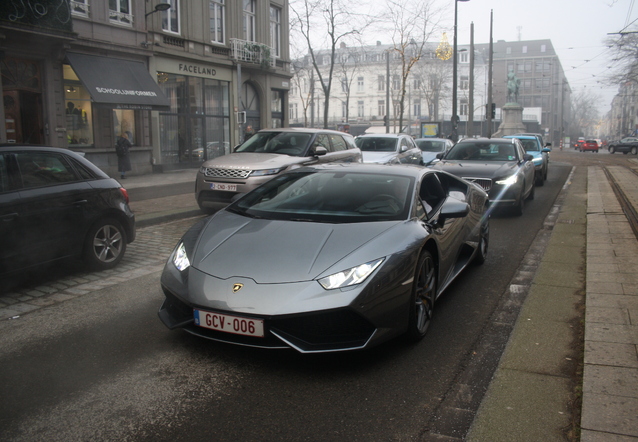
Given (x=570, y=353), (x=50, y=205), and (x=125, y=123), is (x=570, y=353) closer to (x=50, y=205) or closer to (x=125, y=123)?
(x=50, y=205)

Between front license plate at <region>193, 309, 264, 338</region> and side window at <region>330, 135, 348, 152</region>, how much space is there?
31.8 feet

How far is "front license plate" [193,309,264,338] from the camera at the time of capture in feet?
11.3

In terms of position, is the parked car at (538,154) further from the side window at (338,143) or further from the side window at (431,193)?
the side window at (431,193)

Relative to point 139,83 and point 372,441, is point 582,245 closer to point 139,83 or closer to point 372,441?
point 372,441

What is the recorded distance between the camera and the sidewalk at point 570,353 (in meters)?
3.00

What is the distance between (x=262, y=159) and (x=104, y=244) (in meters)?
4.99

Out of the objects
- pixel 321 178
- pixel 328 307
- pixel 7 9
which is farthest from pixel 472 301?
pixel 7 9

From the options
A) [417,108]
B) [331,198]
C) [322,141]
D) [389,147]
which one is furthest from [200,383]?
[417,108]

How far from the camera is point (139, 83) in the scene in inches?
788

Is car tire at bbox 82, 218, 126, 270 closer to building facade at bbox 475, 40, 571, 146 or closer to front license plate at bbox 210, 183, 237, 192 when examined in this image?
front license plate at bbox 210, 183, 237, 192

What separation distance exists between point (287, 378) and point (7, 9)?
1530cm

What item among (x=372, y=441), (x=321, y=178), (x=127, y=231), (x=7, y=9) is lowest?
(x=372, y=441)

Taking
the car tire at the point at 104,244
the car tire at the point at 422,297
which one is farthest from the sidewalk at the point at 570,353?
the car tire at the point at 104,244

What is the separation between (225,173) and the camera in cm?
1071
